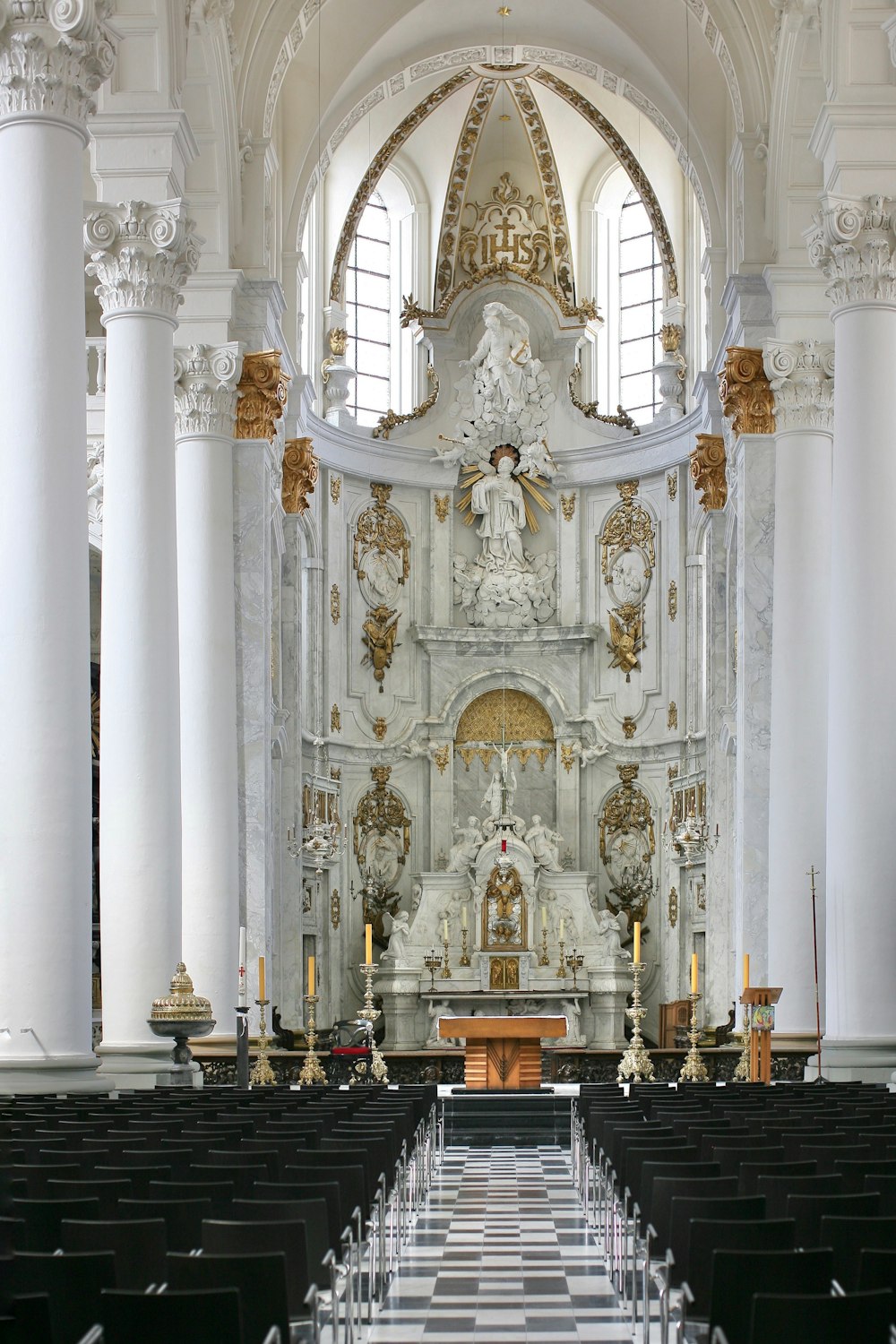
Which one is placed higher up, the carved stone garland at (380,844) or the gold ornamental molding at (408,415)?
the gold ornamental molding at (408,415)

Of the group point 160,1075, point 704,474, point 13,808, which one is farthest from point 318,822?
→ point 13,808

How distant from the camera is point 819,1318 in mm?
4941

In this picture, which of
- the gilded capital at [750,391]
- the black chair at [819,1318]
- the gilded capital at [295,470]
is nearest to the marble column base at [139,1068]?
the black chair at [819,1318]

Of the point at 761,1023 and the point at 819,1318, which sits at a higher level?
the point at 819,1318

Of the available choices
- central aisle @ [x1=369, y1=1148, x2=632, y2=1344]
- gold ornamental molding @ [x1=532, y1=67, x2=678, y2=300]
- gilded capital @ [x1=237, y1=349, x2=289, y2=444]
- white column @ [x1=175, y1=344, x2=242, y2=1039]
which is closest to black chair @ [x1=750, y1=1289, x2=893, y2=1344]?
central aisle @ [x1=369, y1=1148, x2=632, y2=1344]

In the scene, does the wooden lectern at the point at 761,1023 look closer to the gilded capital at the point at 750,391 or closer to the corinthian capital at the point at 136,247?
the gilded capital at the point at 750,391

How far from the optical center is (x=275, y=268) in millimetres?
29656

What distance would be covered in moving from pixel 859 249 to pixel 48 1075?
1192 cm

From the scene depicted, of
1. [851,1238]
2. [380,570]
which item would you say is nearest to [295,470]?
[380,570]

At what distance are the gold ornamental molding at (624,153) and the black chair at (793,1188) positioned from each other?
3010 centimetres

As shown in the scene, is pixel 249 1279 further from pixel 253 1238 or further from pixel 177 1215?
pixel 177 1215

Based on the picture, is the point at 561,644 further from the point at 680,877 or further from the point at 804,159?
the point at 804,159

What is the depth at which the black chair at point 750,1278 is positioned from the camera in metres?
5.53

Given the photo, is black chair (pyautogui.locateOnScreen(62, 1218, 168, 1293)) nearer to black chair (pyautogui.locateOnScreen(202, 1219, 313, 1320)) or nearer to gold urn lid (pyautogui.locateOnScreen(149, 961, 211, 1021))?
black chair (pyautogui.locateOnScreen(202, 1219, 313, 1320))
